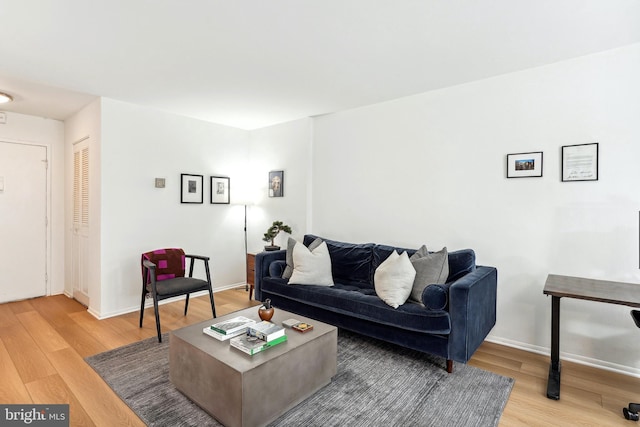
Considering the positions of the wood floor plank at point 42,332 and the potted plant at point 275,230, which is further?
the potted plant at point 275,230

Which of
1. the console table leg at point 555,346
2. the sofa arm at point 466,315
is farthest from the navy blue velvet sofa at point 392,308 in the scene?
the console table leg at point 555,346

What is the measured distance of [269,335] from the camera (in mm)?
2059

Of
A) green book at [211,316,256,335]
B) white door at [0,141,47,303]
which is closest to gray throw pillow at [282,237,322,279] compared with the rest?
green book at [211,316,256,335]

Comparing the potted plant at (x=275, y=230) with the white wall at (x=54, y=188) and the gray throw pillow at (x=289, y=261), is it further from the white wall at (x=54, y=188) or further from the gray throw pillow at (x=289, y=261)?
the white wall at (x=54, y=188)

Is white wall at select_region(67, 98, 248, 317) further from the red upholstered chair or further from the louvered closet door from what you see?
the red upholstered chair

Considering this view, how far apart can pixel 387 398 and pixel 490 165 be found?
2.22 meters

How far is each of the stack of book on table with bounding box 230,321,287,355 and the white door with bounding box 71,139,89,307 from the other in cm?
304

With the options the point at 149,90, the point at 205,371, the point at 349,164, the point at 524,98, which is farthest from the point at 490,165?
the point at 149,90

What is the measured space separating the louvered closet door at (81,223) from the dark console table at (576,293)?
4.75m

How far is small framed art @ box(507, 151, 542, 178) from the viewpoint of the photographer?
9.35 feet

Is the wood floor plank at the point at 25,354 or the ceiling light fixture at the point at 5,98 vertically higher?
the ceiling light fixture at the point at 5,98

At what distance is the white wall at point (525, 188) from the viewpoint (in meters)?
2.54

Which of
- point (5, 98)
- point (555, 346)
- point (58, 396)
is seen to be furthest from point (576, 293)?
point (5, 98)

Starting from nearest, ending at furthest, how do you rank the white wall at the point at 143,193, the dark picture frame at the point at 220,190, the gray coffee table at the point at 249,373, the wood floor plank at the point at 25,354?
the gray coffee table at the point at 249,373 → the wood floor plank at the point at 25,354 → the white wall at the point at 143,193 → the dark picture frame at the point at 220,190
